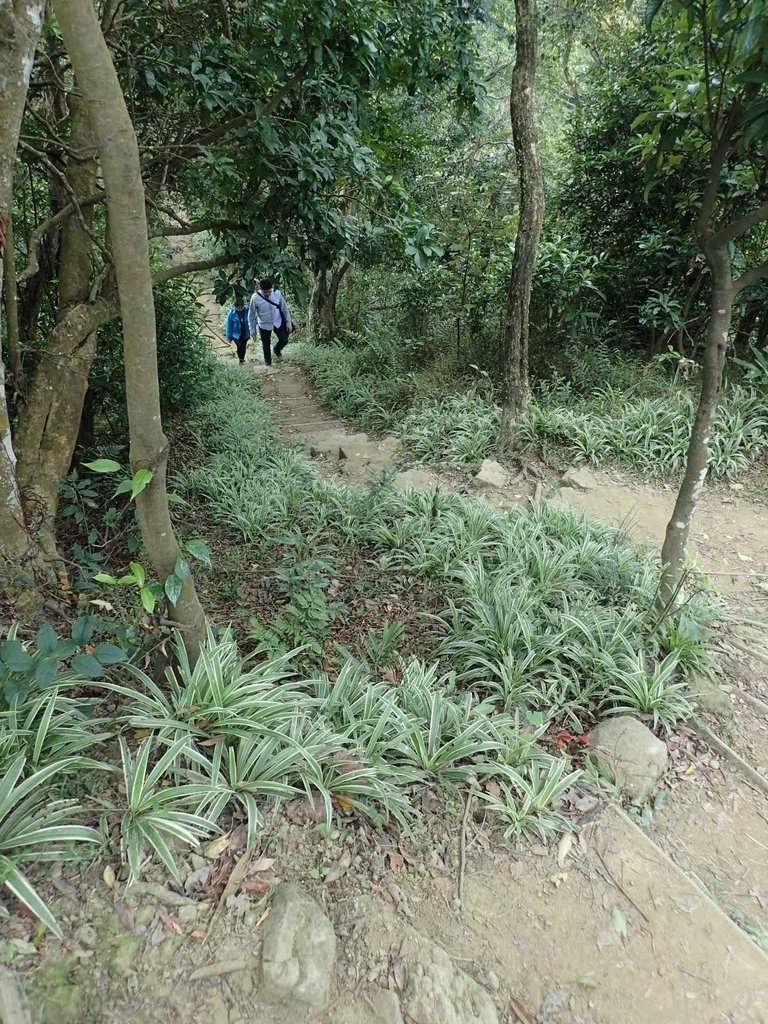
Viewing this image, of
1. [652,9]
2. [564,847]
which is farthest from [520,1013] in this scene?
[652,9]

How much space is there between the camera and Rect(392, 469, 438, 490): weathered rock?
219 inches

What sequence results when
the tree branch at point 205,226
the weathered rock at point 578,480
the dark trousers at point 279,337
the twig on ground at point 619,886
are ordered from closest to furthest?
1. the twig on ground at point 619,886
2. the tree branch at point 205,226
3. the weathered rock at point 578,480
4. the dark trousers at point 279,337

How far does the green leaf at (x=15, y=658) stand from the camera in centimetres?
185

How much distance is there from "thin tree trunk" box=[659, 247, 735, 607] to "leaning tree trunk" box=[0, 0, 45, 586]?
3.13 m

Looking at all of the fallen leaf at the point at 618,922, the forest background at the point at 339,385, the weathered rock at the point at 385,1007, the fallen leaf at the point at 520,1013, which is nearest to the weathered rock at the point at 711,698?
the forest background at the point at 339,385

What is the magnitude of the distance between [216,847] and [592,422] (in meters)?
5.41

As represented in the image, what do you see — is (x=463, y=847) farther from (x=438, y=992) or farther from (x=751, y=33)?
(x=751, y=33)

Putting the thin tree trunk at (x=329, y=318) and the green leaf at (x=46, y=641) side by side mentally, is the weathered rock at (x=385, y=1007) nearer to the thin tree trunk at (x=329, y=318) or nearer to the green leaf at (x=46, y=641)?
the green leaf at (x=46, y=641)

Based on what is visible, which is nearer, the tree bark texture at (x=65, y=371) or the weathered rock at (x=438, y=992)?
the weathered rock at (x=438, y=992)

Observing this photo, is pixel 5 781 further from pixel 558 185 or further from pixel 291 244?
pixel 558 185

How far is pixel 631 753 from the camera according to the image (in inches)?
108

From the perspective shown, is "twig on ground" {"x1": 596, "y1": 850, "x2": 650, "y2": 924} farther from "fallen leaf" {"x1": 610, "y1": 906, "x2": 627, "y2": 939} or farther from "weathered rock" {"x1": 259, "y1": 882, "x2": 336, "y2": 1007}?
"weathered rock" {"x1": 259, "y1": 882, "x2": 336, "y2": 1007}

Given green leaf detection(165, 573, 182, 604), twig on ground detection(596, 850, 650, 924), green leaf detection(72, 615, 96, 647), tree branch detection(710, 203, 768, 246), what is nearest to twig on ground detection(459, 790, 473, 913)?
twig on ground detection(596, 850, 650, 924)

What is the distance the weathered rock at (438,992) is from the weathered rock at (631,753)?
1.18m
